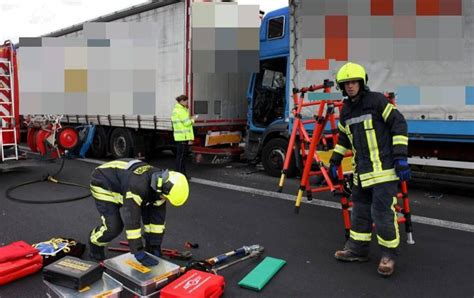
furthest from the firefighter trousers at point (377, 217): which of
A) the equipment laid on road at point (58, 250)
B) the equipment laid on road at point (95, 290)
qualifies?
the equipment laid on road at point (58, 250)

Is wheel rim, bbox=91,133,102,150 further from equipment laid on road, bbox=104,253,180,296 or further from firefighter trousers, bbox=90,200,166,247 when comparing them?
equipment laid on road, bbox=104,253,180,296

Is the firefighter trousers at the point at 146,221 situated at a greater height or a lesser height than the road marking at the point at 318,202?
greater

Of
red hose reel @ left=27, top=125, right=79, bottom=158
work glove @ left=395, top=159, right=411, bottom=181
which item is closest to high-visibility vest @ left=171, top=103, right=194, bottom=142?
red hose reel @ left=27, top=125, right=79, bottom=158

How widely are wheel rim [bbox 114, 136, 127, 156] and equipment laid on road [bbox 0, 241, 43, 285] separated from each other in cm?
669

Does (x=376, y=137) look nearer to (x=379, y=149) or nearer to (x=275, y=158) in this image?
(x=379, y=149)

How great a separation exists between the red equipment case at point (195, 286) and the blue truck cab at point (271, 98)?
5.14 m

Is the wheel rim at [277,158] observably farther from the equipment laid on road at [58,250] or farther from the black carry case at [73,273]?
the black carry case at [73,273]

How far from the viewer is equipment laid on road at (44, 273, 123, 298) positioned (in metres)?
2.87

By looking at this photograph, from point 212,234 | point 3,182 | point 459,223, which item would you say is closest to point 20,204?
point 3,182

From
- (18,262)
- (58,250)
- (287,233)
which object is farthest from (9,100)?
(287,233)

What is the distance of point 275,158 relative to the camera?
8.36 m

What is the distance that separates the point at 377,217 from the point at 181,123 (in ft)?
16.2

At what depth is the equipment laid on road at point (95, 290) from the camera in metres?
2.87

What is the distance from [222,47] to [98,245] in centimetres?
572
